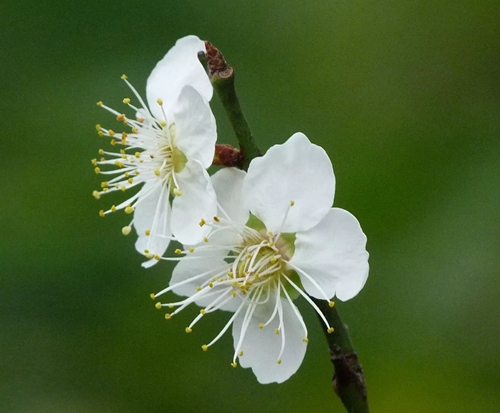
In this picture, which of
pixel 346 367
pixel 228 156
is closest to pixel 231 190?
pixel 228 156

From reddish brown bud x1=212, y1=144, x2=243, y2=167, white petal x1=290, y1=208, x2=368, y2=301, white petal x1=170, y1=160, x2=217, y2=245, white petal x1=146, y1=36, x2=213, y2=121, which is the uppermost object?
white petal x1=146, y1=36, x2=213, y2=121

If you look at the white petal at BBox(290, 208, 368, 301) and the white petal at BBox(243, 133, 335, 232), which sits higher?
the white petal at BBox(243, 133, 335, 232)

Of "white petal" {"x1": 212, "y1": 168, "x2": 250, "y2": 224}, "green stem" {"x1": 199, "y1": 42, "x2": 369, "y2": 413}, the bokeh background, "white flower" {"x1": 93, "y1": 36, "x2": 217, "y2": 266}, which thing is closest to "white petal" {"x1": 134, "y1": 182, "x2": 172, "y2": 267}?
"white flower" {"x1": 93, "y1": 36, "x2": 217, "y2": 266}

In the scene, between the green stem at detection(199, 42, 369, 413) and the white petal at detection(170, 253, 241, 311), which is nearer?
the green stem at detection(199, 42, 369, 413)

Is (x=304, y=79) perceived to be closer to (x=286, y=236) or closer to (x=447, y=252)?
(x=447, y=252)

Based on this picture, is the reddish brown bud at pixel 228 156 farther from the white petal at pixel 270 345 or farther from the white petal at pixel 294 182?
the white petal at pixel 270 345

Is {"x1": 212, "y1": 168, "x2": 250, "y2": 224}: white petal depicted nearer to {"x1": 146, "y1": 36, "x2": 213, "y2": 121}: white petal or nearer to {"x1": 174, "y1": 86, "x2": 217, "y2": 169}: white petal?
{"x1": 174, "y1": 86, "x2": 217, "y2": 169}: white petal

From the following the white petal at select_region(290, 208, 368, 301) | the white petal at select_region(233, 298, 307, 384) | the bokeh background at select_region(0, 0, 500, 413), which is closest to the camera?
the white petal at select_region(290, 208, 368, 301)

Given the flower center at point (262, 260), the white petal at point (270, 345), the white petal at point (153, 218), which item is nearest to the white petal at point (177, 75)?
the white petal at point (153, 218)
